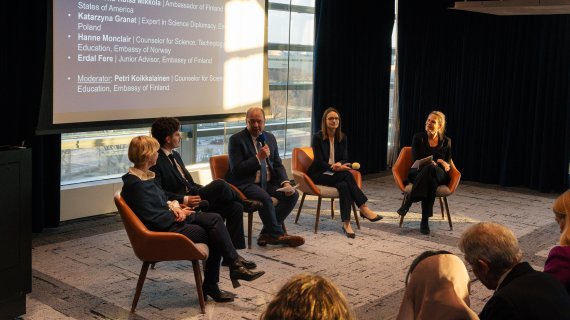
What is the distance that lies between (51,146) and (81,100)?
1.60ft

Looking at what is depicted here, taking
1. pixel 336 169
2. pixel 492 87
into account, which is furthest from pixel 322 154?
pixel 492 87

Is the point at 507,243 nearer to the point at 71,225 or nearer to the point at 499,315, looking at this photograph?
the point at 499,315

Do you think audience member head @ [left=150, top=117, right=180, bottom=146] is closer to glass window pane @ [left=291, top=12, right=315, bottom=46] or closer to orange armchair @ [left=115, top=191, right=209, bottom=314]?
orange armchair @ [left=115, top=191, right=209, bottom=314]

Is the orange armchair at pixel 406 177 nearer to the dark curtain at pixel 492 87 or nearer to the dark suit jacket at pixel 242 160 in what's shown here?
the dark suit jacket at pixel 242 160

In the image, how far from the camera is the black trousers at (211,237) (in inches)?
188

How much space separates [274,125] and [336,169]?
8.69 ft

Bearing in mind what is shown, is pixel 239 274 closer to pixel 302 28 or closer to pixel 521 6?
pixel 521 6

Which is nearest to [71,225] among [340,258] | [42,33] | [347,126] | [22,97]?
[22,97]

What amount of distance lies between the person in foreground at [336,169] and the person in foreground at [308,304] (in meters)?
5.19

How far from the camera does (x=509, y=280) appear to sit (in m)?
2.66

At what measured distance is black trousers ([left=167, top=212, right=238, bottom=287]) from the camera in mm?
4777

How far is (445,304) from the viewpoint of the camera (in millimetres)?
2709

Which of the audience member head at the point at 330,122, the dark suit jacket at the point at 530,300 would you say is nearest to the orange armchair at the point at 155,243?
the dark suit jacket at the point at 530,300

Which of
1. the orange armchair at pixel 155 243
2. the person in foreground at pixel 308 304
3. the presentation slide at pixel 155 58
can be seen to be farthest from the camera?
→ the presentation slide at pixel 155 58
